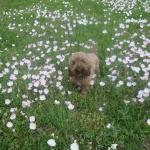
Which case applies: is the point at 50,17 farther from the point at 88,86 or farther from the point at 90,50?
the point at 88,86

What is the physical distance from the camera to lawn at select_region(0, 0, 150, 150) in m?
7.07

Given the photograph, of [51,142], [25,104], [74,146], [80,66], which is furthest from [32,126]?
[80,66]

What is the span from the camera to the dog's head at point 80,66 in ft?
26.3

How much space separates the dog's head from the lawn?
0.50 metres

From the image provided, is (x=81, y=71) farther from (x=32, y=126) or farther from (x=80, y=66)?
(x=32, y=126)

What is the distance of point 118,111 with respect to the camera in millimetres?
7621

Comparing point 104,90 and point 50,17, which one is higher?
point 104,90

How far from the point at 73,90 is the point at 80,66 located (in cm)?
86

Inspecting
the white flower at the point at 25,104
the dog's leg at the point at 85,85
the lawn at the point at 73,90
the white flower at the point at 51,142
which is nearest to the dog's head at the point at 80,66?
the dog's leg at the point at 85,85

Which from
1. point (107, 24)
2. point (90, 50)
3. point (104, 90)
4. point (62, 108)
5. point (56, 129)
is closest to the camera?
point (56, 129)

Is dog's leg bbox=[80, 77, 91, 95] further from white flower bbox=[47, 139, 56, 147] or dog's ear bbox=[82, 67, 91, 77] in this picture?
white flower bbox=[47, 139, 56, 147]

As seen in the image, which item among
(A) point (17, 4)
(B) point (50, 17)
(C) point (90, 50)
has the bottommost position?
(A) point (17, 4)

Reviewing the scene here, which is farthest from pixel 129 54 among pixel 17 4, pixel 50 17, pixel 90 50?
Result: pixel 17 4

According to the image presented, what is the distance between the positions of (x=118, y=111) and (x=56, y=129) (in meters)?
1.26
